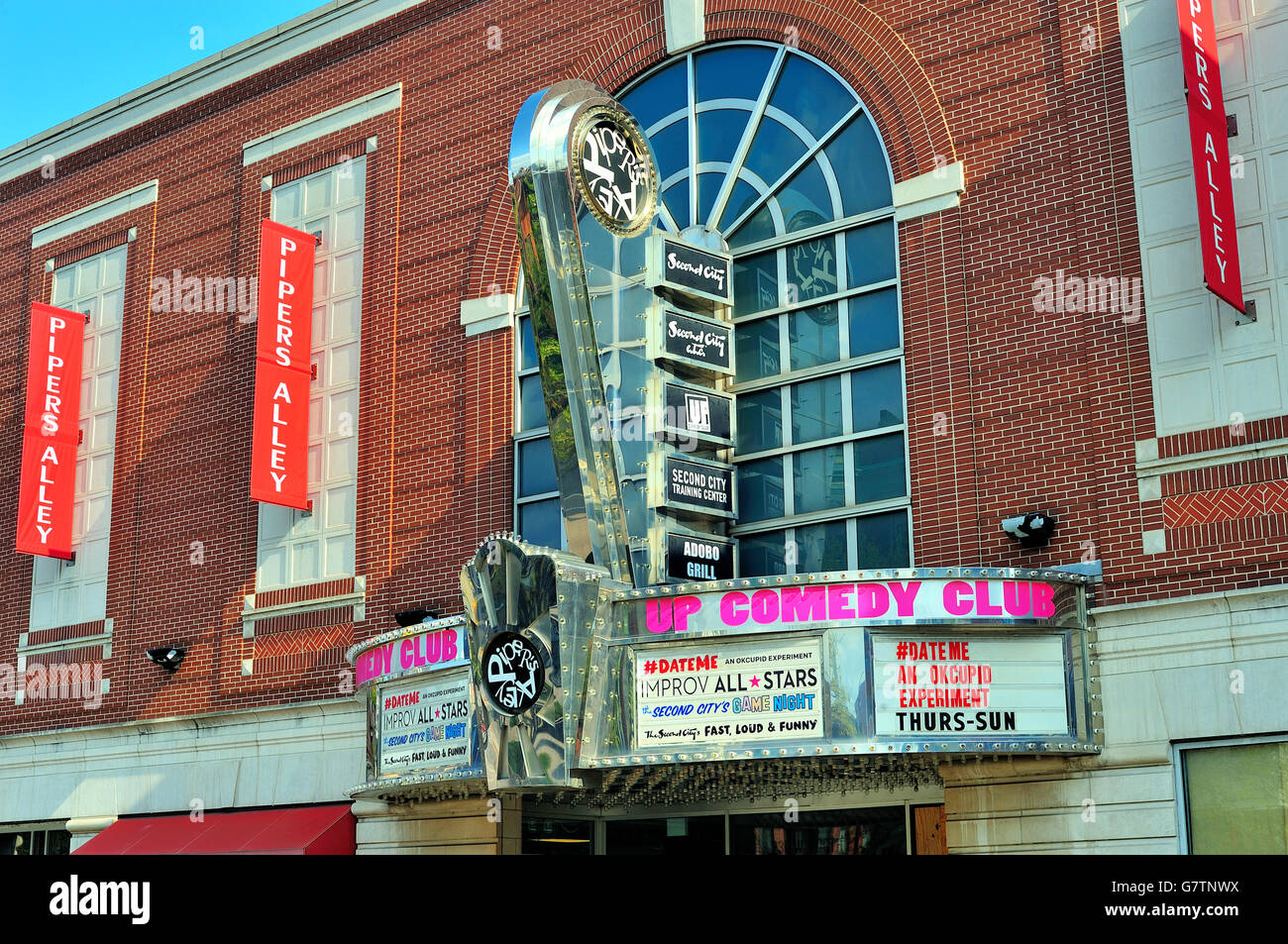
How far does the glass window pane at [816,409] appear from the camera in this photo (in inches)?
617

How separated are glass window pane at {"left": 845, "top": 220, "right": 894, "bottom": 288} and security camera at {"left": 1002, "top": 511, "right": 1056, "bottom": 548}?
3.27m

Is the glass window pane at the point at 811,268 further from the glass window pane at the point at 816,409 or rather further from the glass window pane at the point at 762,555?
the glass window pane at the point at 762,555

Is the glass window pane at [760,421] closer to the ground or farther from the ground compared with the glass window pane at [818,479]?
farther from the ground

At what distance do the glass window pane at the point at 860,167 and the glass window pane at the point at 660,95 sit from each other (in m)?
2.30

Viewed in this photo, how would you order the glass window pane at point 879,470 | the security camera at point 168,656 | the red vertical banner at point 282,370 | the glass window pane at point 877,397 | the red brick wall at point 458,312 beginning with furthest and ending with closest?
the security camera at point 168,656 < the red vertical banner at point 282,370 < the glass window pane at point 877,397 < the glass window pane at point 879,470 < the red brick wall at point 458,312

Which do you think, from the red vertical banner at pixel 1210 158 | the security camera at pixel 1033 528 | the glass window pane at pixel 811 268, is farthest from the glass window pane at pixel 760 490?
the red vertical banner at pixel 1210 158

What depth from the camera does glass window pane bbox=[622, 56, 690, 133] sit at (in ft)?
58.1

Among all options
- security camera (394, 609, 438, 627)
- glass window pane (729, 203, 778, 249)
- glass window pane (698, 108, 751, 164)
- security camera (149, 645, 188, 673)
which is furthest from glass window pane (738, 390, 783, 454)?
security camera (149, 645, 188, 673)

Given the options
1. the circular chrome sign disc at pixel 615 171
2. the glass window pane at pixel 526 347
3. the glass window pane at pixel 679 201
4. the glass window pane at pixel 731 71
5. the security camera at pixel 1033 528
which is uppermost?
the glass window pane at pixel 731 71

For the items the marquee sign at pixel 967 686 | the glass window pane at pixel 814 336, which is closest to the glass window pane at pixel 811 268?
the glass window pane at pixel 814 336

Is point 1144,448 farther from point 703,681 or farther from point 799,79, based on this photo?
point 799,79

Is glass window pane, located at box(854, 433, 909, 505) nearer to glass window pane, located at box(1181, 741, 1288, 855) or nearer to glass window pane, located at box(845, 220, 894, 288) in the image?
glass window pane, located at box(845, 220, 894, 288)

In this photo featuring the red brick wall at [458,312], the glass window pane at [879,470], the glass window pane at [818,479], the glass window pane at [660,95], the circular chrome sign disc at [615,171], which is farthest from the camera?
the glass window pane at [660,95]

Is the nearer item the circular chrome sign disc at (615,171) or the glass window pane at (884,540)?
the circular chrome sign disc at (615,171)
